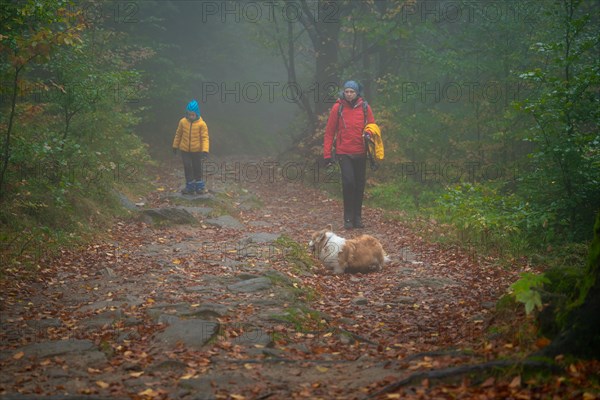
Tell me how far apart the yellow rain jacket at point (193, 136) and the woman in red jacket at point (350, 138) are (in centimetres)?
450

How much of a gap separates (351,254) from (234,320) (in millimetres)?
3042

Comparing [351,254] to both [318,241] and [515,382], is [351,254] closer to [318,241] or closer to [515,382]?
[318,241]

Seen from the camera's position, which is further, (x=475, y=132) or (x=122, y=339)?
(x=475, y=132)

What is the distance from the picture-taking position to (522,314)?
17.8 ft

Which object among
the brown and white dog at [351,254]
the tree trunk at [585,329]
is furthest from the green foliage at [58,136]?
the tree trunk at [585,329]

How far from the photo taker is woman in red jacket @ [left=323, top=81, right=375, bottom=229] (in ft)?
40.2

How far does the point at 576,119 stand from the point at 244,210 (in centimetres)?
901

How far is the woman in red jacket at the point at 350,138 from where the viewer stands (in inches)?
483

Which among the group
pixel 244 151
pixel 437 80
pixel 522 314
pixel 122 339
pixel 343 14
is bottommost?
pixel 122 339

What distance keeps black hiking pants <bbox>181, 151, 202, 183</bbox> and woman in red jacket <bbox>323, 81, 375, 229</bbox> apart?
4769 millimetres

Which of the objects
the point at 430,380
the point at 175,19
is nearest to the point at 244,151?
the point at 175,19

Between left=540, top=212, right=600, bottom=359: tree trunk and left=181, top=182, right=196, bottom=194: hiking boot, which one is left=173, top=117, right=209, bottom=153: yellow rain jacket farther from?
left=540, top=212, right=600, bottom=359: tree trunk

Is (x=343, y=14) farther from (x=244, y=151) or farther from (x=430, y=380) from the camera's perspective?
(x=430, y=380)

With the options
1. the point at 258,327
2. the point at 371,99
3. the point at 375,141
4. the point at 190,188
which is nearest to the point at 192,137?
the point at 190,188
